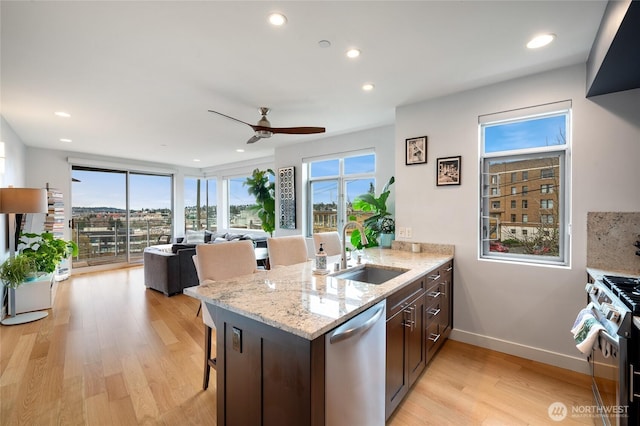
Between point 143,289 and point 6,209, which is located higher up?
point 6,209

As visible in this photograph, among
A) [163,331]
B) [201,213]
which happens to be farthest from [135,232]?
[163,331]

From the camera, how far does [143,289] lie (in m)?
4.96

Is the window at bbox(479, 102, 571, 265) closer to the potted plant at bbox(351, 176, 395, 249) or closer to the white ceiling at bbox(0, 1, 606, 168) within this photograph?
the white ceiling at bbox(0, 1, 606, 168)

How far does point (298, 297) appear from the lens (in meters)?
1.58

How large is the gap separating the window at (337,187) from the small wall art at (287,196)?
319mm

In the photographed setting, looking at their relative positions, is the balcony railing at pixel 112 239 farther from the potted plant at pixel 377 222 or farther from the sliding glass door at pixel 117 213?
the potted plant at pixel 377 222

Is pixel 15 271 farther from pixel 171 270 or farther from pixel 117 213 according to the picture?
pixel 117 213

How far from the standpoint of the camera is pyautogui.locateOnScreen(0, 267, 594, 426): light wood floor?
194 centimetres

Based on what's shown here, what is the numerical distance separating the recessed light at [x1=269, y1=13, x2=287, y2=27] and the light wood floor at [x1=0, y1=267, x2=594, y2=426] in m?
2.68

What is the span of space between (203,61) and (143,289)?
4241mm

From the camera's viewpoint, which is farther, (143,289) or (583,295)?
(143,289)

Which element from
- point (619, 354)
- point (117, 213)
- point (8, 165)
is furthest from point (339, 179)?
point (117, 213)

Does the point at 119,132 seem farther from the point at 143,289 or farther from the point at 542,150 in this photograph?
the point at 542,150

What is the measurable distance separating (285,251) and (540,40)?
2.74 m
